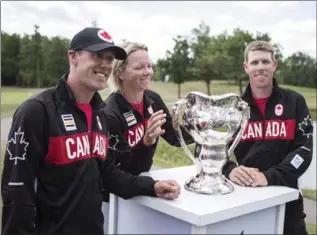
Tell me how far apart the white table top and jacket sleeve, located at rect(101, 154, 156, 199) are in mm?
30

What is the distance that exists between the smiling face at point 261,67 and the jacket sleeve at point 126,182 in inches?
19.2

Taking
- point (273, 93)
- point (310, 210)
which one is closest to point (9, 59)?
point (273, 93)

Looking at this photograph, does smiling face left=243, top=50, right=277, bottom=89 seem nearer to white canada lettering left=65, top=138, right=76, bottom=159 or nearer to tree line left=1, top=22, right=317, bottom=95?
tree line left=1, top=22, right=317, bottom=95

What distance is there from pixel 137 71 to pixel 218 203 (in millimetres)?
477

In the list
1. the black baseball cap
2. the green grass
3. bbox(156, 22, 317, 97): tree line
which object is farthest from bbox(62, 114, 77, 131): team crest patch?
the green grass

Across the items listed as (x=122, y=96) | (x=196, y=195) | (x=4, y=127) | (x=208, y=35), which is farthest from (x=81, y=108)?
(x=208, y=35)

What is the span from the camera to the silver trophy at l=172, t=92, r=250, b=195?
107 cm

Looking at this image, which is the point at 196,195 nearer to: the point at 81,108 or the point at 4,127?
the point at 81,108

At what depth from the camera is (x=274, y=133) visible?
1.24 metres

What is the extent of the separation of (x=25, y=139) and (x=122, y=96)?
Result: 0.46 meters

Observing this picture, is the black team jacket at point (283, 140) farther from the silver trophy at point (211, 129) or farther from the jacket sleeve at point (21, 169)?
the jacket sleeve at point (21, 169)

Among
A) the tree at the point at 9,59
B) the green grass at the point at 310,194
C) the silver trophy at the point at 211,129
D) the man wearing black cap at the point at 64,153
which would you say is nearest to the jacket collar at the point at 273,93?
the silver trophy at the point at 211,129

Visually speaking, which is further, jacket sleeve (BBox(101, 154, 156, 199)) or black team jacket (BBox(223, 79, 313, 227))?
black team jacket (BBox(223, 79, 313, 227))

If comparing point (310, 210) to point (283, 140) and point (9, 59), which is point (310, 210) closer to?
point (283, 140)
